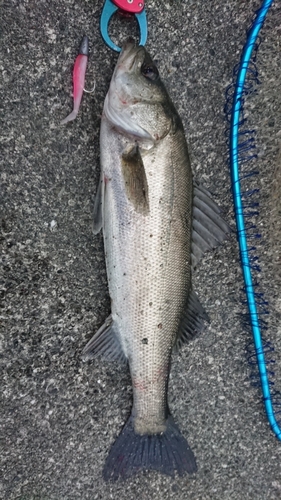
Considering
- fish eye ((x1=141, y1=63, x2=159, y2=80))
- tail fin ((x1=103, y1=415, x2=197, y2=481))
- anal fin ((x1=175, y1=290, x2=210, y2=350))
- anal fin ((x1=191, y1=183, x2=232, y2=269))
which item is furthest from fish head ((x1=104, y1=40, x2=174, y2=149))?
tail fin ((x1=103, y1=415, x2=197, y2=481))

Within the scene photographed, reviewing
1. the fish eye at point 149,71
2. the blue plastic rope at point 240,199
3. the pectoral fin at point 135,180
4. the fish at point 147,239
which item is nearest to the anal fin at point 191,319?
the fish at point 147,239

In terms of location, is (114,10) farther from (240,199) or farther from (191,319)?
(191,319)

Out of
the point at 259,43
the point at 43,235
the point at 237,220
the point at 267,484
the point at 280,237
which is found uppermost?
the point at 259,43

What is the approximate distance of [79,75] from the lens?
148cm

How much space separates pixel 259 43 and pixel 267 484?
1.89 m

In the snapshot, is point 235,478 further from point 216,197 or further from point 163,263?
point 216,197

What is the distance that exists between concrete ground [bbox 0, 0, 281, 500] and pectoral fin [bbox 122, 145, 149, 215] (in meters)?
0.23

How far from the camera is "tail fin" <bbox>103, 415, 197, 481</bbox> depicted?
5.16 ft

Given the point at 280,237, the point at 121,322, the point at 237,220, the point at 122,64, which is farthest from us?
the point at 280,237

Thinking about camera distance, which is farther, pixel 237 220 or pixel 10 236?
pixel 237 220

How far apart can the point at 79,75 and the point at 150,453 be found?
1.41 metres

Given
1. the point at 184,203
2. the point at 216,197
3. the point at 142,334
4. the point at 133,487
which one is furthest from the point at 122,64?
the point at 133,487

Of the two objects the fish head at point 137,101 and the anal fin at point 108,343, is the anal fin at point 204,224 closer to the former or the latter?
the fish head at point 137,101

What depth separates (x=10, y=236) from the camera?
4.96 feet
